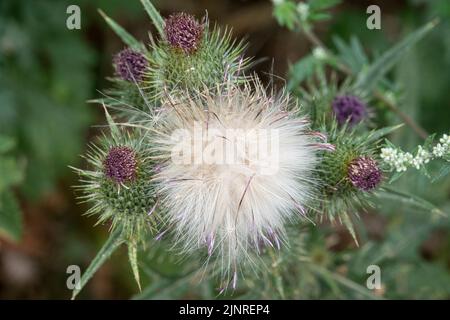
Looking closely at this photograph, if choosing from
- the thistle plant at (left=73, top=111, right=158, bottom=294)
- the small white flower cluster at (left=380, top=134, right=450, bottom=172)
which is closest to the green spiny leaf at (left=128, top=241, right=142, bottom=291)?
the thistle plant at (left=73, top=111, right=158, bottom=294)

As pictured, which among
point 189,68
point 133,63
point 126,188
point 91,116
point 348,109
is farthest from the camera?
point 91,116

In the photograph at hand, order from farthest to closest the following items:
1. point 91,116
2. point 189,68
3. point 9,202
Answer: point 91,116, point 9,202, point 189,68

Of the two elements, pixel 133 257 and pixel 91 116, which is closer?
pixel 133 257

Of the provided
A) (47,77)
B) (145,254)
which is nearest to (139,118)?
(145,254)

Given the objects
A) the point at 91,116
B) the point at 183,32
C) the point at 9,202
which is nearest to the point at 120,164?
the point at 183,32

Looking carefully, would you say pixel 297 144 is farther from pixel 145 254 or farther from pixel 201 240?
pixel 145 254

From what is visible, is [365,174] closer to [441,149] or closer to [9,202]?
[441,149]
